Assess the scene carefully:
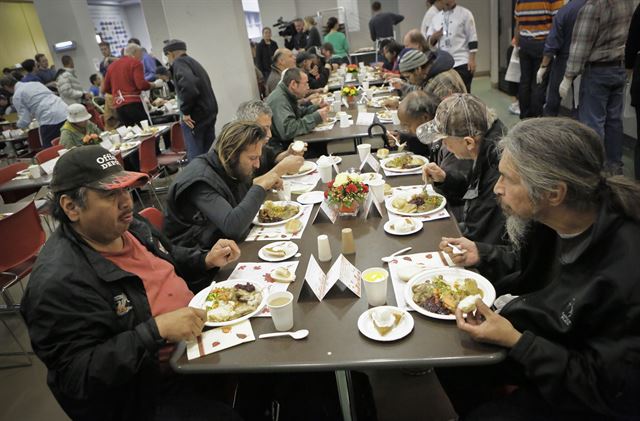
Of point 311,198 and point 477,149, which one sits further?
point 311,198

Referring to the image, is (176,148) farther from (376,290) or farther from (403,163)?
(376,290)

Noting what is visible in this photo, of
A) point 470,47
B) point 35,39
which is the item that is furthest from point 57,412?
point 35,39

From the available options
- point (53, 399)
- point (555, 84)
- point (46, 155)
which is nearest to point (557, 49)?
point (555, 84)

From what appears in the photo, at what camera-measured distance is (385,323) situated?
4.51 feet

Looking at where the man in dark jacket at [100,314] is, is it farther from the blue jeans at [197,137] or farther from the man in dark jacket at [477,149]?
the blue jeans at [197,137]

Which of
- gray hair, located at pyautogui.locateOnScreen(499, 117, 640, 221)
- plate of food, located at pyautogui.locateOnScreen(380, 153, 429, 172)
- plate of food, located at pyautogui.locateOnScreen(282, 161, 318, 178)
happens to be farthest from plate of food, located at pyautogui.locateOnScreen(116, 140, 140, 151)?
gray hair, located at pyautogui.locateOnScreen(499, 117, 640, 221)

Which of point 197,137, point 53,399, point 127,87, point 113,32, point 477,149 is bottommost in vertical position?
point 53,399

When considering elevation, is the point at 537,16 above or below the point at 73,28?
below

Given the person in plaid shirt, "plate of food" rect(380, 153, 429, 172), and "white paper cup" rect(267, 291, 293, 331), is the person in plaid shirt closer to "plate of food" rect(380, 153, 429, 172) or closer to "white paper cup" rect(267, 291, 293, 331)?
"plate of food" rect(380, 153, 429, 172)

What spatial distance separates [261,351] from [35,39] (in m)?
15.3

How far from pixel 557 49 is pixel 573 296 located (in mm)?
4132

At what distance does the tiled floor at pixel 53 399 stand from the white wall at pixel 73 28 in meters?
11.0

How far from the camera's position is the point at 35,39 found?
42.0ft

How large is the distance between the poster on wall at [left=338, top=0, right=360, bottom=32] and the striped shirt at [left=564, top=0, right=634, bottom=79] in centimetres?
924
